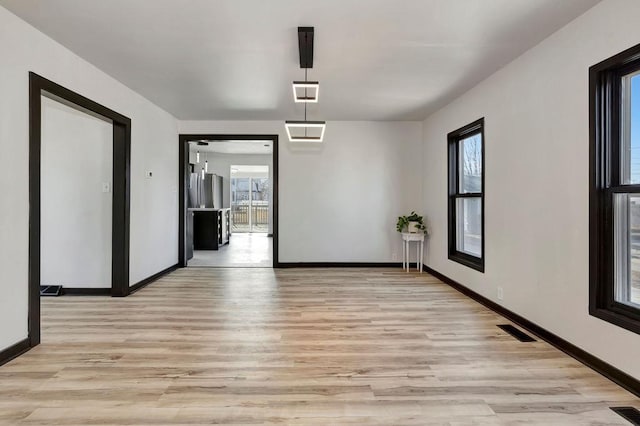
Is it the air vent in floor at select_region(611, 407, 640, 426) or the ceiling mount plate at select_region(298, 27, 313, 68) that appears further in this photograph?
the ceiling mount plate at select_region(298, 27, 313, 68)

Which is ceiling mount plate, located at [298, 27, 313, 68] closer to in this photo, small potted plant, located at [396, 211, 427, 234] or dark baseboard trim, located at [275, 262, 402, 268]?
small potted plant, located at [396, 211, 427, 234]

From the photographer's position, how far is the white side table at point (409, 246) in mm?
5996

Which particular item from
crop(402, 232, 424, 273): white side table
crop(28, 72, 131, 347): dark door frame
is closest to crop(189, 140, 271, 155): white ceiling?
crop(402, 232, 424, 273): white side table

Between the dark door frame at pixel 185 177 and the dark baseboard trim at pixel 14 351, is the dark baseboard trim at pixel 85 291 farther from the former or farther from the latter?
the dark door frame at pixel 185 177

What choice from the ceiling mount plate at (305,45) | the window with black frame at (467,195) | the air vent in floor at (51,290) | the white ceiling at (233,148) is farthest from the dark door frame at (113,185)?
the white ceiling at (233,148)

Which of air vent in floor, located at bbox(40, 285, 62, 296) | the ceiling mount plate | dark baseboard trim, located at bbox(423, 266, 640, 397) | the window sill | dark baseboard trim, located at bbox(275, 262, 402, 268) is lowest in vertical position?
dark baseboard trim, located at bbox(423, 266, 640, 397)

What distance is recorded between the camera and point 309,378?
2.37 m

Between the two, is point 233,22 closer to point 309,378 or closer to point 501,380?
point 309,378

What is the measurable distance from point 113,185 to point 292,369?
10.9 ft

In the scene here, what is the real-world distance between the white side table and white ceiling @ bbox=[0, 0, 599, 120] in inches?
89.3

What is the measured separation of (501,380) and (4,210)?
3.65 metres

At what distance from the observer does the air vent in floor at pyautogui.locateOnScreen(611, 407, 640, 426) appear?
6.22 ft

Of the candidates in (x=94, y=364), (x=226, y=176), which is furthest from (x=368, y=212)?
(x=226, y=176)

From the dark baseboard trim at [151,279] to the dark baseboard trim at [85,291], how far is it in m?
0.28
